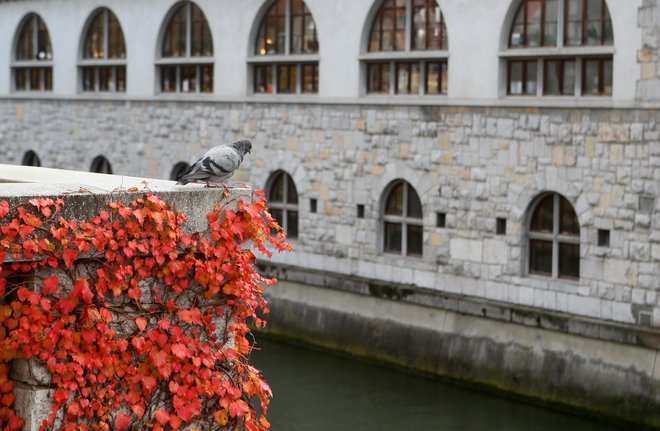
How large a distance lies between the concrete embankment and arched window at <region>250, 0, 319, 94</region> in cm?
293

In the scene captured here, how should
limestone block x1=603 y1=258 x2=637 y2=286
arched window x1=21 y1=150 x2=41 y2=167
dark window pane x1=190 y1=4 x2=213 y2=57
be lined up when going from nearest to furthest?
limestone block x1=603 y1=258 x2=637 y2=286 → dark window pane x1=190 y1=4 x2=213 y2=57 → arched window x1=21 y1=150 x2=41 y2=167

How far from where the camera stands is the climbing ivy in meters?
6.28

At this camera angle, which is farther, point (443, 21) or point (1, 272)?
point (443, 21)

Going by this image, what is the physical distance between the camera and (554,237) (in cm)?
1622

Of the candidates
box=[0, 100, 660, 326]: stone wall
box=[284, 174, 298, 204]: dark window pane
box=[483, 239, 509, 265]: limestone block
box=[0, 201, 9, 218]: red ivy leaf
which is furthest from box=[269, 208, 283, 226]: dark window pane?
box=[0, 201, 9, 218]: red ivy leaf

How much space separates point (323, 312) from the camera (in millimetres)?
19203

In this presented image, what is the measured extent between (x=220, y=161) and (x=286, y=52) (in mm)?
12644

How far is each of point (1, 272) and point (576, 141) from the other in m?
10.7

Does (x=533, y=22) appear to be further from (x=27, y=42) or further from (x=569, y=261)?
(x=27, y=42)

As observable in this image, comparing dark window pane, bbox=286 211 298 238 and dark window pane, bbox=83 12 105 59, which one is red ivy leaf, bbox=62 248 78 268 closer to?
Answer: dark window pane, bbox=286 211 298 238

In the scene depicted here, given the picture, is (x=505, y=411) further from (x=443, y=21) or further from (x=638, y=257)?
(x=443, y=21)

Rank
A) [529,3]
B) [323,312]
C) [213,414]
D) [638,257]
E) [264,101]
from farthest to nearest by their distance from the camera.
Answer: [264,101] < [323,312] < [529,3] < [638,257] < [213,414]

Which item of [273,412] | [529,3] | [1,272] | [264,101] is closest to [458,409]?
[273,412]

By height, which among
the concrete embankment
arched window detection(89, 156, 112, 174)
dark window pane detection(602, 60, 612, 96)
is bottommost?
the concrete embankment
